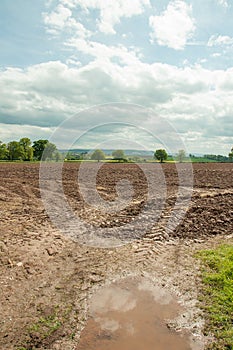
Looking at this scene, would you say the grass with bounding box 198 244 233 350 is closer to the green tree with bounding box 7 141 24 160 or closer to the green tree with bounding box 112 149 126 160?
the green tree with bounding box 112 149 126 160

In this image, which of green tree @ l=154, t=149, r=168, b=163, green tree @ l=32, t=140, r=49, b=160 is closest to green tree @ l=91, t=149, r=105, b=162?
green tree @ l=154, t=149, r=168, b=163

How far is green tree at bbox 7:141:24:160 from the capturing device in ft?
286

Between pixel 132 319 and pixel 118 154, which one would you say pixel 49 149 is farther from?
pixel 132 319

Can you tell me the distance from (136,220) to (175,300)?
5.03 m

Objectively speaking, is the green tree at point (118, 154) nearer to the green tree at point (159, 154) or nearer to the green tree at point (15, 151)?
the green tree at point (159, 154)

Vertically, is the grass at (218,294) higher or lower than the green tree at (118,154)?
lower

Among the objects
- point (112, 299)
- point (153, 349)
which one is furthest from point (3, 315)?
point (153, 349)

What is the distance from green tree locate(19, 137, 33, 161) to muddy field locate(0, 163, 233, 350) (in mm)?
81875

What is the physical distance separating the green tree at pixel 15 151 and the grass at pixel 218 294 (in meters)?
86.2

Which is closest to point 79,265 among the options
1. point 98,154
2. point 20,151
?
point 98,154

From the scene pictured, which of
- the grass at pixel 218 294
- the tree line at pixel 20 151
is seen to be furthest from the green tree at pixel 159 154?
the tree line at pixel 20 151

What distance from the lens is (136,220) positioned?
10.5m

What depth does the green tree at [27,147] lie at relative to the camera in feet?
297

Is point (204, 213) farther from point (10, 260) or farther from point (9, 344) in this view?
point (9, 344)
